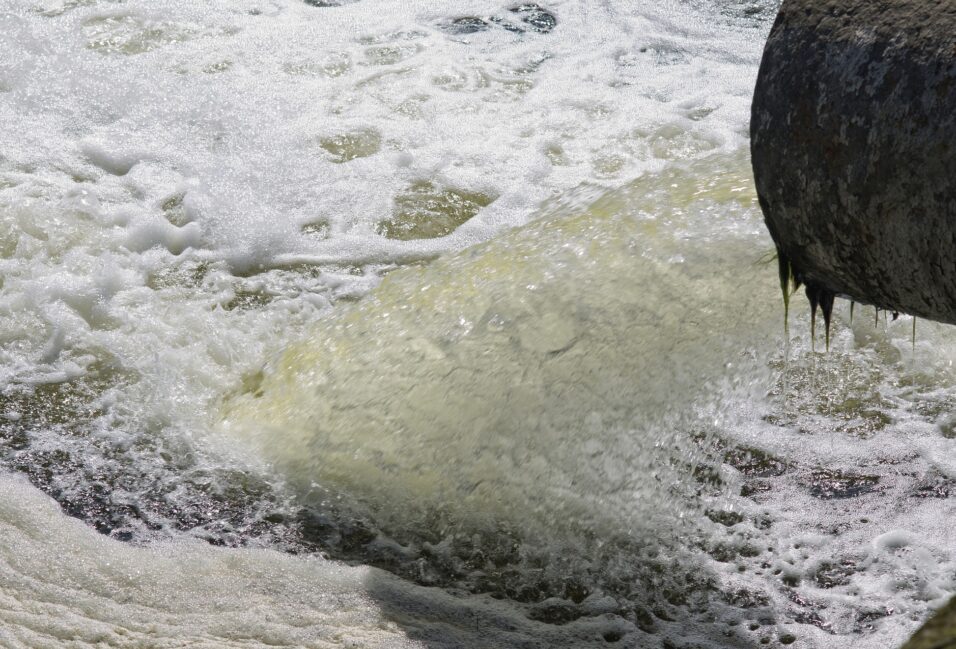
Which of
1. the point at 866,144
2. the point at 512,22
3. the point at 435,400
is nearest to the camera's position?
the point at 866,144

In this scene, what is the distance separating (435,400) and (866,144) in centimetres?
217

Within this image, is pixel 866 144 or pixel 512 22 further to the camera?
pixel 512 22

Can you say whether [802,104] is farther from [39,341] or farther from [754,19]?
[754,19]

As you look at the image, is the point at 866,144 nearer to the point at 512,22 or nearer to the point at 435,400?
the point at 435,400

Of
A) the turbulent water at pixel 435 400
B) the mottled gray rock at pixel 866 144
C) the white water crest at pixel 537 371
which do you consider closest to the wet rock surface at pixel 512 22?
the turbulent water at pixel 435 400

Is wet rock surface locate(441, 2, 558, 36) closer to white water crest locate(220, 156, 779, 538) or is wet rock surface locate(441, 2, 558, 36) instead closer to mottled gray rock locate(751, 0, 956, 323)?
white water crest locate(220, 156, 779, 538)

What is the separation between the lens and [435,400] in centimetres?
395

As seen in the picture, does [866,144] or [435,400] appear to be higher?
[866,144]

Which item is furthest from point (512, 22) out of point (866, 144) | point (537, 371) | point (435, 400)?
point (866, 144)

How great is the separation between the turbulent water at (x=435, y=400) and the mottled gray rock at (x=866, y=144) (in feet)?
3.61

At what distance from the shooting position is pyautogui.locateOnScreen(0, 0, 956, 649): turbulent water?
125 inches

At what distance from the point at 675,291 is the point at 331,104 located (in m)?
3.08

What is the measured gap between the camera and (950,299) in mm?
2096

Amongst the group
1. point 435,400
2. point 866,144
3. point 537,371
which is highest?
point 866,144
